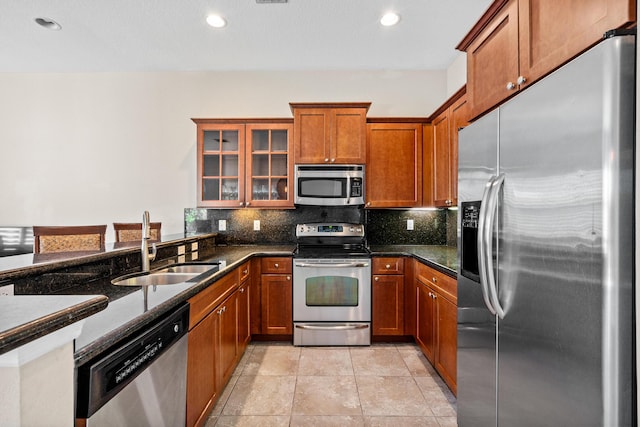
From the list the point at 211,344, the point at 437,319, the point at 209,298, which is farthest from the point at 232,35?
the point at 437,319

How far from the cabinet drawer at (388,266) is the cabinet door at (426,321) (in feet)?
0.86

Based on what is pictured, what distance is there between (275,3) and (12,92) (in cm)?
343

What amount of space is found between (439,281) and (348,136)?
1.66 meters

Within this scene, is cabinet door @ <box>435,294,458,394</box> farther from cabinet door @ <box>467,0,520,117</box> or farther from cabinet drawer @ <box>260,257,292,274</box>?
cabinet drawer @ <box>260,257,292,274</box>

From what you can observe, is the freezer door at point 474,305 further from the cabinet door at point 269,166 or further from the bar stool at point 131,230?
the bar stool at point 131,230

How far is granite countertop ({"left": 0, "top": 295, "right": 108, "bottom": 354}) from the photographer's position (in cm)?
44

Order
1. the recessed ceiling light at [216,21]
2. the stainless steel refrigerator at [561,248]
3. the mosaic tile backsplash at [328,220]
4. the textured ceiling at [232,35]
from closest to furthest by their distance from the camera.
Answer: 1. the stainless steel refrigerator at [561,248]
2. the textured ceiling at [232,35]
3. the recessed ceiling light at [216,21]
4. the mosaic tile backsplash at [328,220]

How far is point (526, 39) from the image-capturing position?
125cm

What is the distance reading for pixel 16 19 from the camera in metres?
2.72

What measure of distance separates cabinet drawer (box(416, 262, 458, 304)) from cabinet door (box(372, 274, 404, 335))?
30 cm

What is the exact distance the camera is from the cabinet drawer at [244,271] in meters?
2.58

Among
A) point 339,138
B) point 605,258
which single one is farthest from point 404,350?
point 605,258

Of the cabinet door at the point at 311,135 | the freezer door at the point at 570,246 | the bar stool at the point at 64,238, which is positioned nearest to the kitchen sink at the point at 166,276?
the bar stool at the point at 64,238

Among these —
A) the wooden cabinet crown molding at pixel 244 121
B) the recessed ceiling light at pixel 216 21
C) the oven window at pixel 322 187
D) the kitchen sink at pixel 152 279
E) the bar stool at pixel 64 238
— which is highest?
the recessed ceiling light at pixel 216 21
